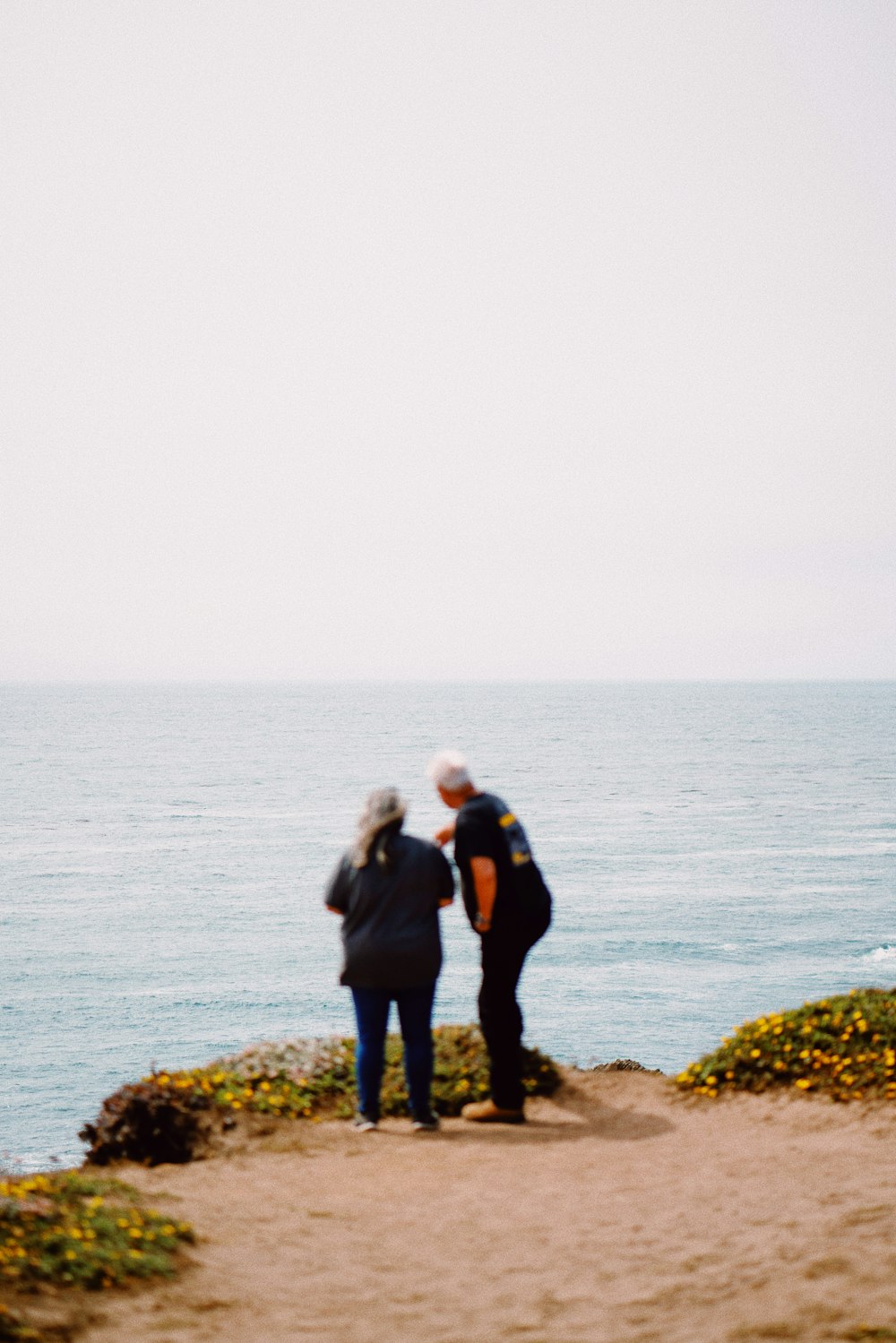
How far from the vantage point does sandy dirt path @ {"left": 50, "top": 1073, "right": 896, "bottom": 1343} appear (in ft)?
16.4

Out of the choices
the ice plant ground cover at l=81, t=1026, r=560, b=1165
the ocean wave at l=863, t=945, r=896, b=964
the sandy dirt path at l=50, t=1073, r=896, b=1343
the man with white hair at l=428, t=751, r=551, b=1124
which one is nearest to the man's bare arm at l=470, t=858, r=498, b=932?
the man with white hair at l=428, t=751, r=551, b=1124

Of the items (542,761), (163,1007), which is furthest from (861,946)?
(542,761)

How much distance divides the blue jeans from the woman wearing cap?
0.04ft

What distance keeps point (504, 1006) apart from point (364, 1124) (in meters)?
1.31

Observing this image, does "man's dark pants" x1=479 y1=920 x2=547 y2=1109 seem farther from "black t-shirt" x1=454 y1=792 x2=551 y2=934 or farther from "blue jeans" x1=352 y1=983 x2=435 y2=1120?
"blue jeans" x1=352 y1=983 x2=435 y2=1120

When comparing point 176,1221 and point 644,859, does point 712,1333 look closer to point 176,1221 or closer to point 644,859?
point 176,1221

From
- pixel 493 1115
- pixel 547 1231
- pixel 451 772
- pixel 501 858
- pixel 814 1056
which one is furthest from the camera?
pixel 814 1056

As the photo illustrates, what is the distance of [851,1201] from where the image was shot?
261 inches

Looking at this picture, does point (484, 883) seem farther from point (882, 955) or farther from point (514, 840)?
point (882, 955)

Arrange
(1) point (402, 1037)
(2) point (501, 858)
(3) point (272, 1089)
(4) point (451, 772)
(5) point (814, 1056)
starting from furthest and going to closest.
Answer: (5) point (814, 1056), (3) point (272, 1089), (1) point (402, 1037), (2) point (501, 858), (4) point (451, 772)

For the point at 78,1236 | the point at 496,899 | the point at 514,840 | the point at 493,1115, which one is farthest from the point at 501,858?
the point at 78,1236

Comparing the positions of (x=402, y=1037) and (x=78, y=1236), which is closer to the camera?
(x=78, y=1236)

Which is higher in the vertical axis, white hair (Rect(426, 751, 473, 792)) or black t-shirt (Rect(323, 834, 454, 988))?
white hair (Rect(426, 751, 473, 792))

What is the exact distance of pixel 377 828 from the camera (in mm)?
7547
